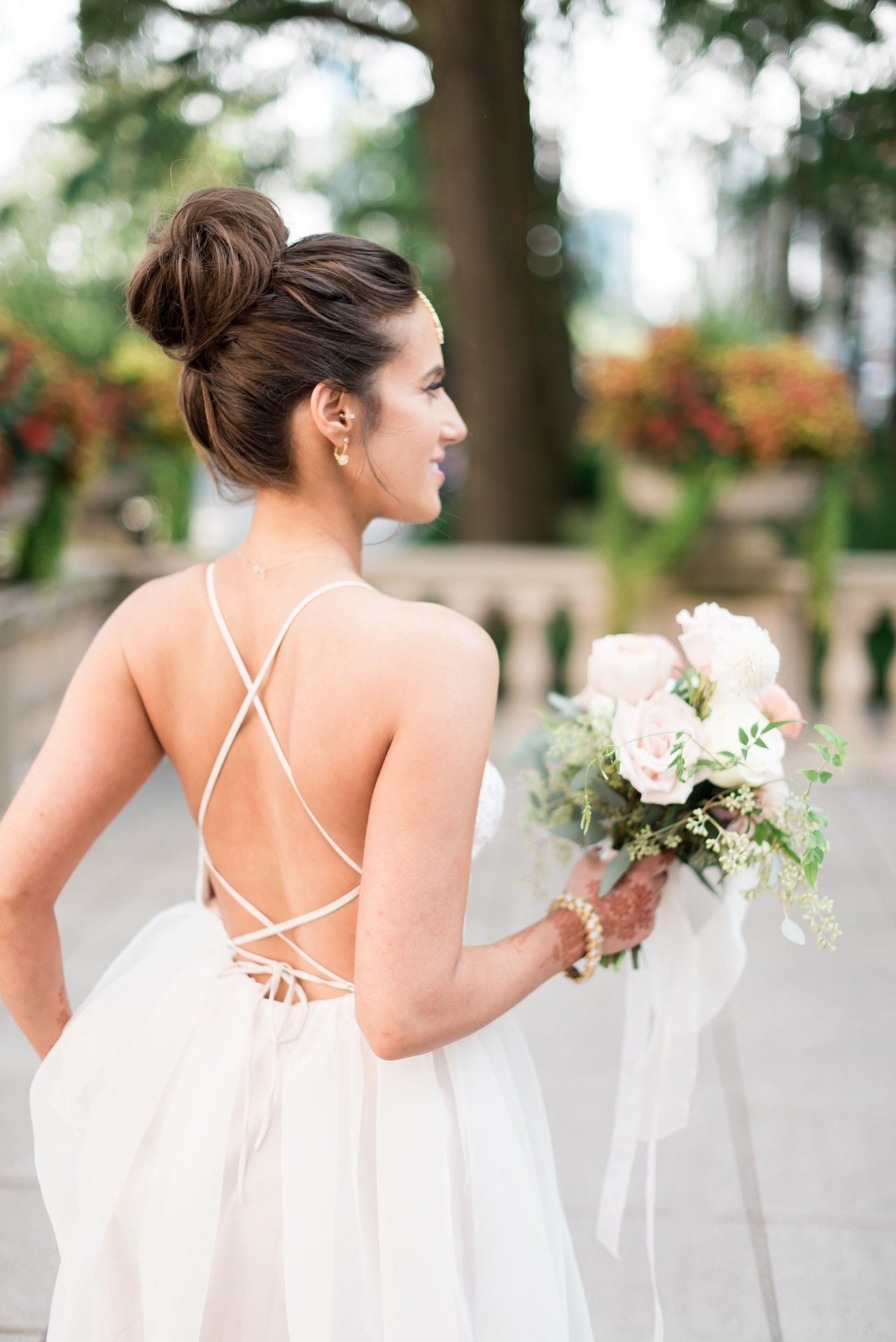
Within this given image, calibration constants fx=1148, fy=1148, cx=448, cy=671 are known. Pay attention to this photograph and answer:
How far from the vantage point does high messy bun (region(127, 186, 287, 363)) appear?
4.43ft

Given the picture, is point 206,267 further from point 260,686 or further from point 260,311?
point 260,686

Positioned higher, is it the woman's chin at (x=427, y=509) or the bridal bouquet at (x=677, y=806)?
the woman's chin at (x=427, y=509)

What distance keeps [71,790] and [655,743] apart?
770mm

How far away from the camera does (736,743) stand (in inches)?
61.4

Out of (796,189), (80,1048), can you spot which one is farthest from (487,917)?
(796,189)

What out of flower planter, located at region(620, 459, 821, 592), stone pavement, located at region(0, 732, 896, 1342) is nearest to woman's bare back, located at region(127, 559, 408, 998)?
stone pavement, located at region(0, 732, 896, 1342)

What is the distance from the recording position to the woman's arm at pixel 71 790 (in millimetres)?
1479

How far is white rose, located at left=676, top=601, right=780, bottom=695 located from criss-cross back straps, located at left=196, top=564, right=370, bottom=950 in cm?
50

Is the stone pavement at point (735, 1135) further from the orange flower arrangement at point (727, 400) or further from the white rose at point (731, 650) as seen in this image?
the orange flower arrangement at point (727, 400)

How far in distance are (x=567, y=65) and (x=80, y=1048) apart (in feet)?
24.5

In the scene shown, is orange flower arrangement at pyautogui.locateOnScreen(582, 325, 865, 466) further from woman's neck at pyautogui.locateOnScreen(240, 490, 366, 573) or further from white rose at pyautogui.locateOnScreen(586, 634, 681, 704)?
woman's neck at pyautogui.locateOnScreen(240, 490, 366, 573)

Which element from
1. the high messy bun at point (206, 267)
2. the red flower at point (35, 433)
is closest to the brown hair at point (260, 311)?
the high messy bun at point (206, 267)

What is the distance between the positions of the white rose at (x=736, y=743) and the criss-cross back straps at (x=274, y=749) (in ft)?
1.70

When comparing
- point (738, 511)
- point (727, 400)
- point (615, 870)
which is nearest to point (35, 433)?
point (727, 400)
